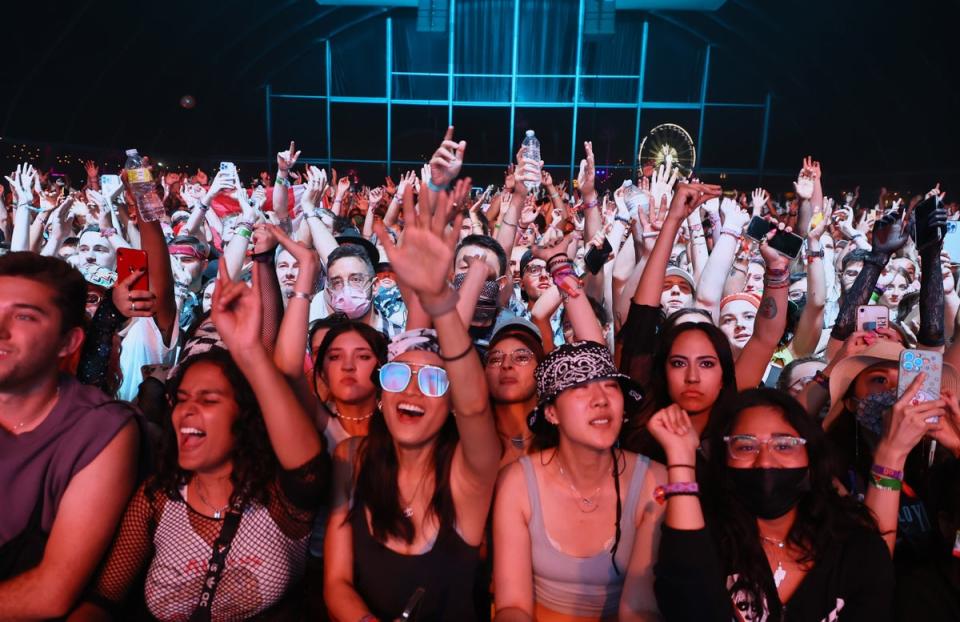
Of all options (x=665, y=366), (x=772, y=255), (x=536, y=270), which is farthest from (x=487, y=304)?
(x=772, y=255)

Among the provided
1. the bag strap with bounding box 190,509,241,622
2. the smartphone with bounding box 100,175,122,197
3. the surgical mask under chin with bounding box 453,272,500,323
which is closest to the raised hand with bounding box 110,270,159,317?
the bag strap with bounding box 190,509,241,622

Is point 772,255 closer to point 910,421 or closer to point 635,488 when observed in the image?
point 910,421

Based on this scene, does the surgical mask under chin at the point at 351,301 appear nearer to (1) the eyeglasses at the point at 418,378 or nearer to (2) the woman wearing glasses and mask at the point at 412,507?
(2) the woman wearing glasses and mask at the point at 412,507

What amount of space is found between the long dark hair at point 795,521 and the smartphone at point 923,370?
1.15ft

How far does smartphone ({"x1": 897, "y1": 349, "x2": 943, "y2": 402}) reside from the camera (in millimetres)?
2465

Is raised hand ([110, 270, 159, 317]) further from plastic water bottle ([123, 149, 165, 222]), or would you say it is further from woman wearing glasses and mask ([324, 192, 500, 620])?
woman wearing glasses and mask ([324, 192, 500, 620])

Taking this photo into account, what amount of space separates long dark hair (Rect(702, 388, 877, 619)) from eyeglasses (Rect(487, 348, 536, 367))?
3.30 ft

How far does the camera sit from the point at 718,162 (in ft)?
82.8

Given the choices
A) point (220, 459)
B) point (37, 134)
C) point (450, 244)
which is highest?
point (37, 134)

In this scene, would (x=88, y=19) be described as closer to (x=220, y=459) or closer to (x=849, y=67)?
(x=220, y=459)

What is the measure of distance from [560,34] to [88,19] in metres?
14.4

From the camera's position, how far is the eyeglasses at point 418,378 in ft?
8.11

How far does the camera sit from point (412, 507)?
2537mm

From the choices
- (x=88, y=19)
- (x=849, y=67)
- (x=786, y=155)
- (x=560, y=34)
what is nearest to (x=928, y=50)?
(x=849, y=67)
